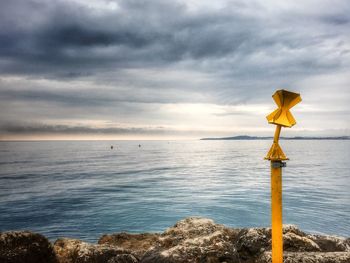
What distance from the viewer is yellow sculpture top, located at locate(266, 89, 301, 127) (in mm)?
3875

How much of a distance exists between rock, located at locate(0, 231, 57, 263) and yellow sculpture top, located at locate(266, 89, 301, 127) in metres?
5.31

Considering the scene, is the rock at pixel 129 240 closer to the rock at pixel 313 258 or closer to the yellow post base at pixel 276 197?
the rock at pixel 313 258

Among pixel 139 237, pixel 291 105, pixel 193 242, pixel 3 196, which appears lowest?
pixel 3 196

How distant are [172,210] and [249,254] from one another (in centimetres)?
1594

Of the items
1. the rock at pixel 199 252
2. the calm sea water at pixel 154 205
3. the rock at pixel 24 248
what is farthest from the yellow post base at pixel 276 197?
the calm sea water at pixel 154 205

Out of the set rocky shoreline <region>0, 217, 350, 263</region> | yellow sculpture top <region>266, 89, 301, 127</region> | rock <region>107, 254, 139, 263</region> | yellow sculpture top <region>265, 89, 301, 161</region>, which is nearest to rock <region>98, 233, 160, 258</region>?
rocky shoreline <region>0, 217, 350, 263</region>

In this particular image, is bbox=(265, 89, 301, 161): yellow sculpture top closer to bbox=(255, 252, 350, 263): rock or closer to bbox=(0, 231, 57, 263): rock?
bbox=(255, 252, 350, 263): rock

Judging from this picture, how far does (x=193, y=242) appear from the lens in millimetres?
6207

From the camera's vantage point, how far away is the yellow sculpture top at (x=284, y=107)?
12.7 ft

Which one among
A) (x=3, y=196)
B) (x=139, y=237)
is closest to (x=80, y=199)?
(x=3, y=196)

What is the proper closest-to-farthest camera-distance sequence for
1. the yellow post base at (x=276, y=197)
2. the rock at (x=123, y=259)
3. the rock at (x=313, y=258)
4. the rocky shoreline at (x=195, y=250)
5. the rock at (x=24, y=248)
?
the yellow post base at (x=276, y=197)
the rock at (x=313, y=258)
the rocky shoreline at (x=195, y=250)
the rock at (x=24, y=248)
the rock at (x=123, y=259)

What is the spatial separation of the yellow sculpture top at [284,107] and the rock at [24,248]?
17.4 ft

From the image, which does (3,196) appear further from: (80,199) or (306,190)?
(306,190)

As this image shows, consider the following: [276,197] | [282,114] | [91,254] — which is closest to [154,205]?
[91,254]
